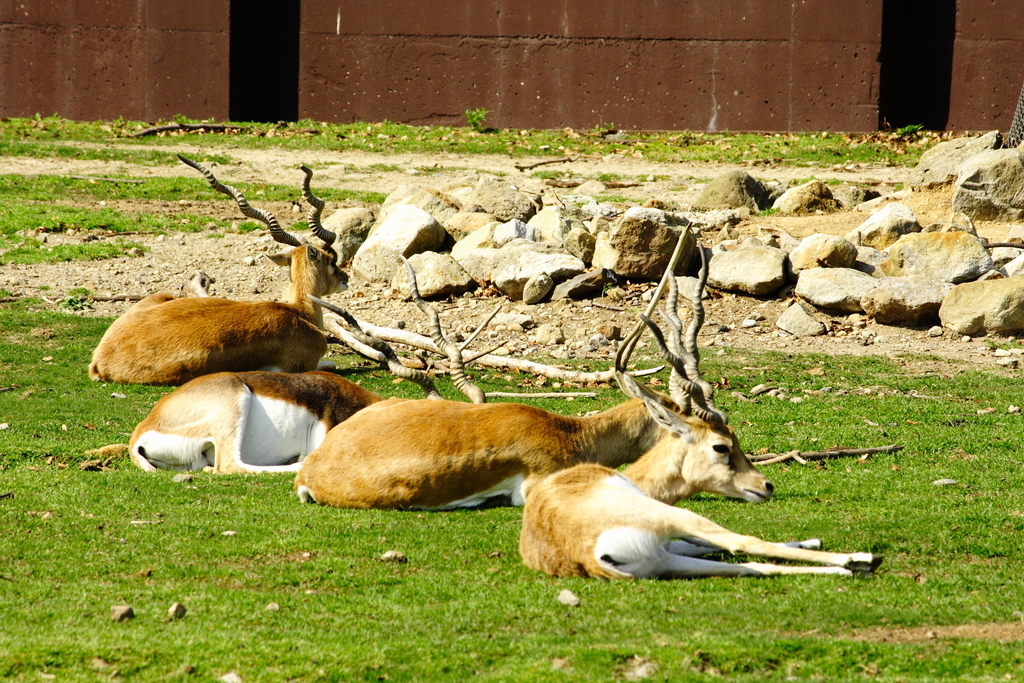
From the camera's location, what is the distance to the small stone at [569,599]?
445 centimetres

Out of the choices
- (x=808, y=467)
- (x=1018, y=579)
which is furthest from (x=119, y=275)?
(x=1018, y=579)

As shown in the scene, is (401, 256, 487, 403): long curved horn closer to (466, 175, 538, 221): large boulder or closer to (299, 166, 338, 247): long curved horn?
(299, 166, 338, 247): long curved horn

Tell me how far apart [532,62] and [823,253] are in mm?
9205

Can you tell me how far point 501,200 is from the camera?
13.9 meters

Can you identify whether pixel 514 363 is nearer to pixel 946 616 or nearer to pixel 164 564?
pixel 164 564

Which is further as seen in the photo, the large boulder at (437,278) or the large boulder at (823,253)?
the large boulder at (437,278)

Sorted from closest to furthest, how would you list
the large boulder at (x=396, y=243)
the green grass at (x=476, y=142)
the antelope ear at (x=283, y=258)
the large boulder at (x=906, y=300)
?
the antelope ear at (x=283, y=258), the large boulder at (x=906, y=300), the large boulder at (x=396, y=243), the green grass at (x=476, y=142)

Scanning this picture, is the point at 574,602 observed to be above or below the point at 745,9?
below

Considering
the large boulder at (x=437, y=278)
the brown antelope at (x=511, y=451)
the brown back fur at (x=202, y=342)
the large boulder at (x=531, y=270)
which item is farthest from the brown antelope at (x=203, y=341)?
the brown antelope at (x=511, y=451)

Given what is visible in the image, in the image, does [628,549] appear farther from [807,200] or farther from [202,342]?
[807,200]

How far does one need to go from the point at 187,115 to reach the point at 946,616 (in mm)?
17969

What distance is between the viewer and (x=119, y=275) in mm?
12742

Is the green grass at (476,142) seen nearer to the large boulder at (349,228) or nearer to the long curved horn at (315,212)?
the large boulder at (349,228)

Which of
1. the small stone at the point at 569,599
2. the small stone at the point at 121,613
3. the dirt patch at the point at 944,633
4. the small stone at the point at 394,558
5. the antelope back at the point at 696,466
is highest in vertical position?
the antelope back at the point at 696,466
